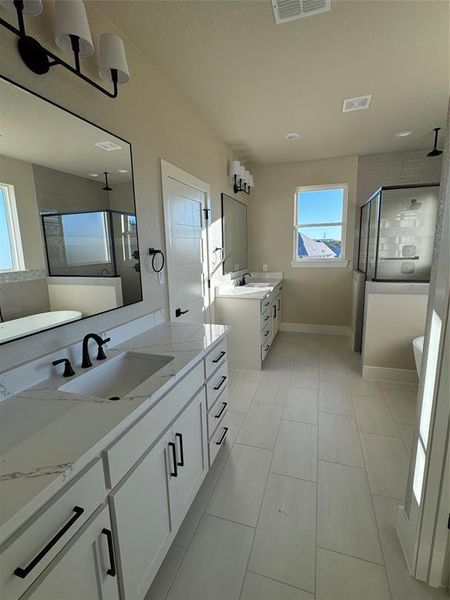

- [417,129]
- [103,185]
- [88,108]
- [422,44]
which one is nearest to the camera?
[88,108]

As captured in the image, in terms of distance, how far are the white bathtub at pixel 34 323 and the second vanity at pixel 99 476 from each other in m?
0.17

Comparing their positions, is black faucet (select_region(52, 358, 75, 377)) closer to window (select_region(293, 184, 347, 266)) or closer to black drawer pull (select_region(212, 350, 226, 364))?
black drawer pull (select_region(212, 350, 226, 364))

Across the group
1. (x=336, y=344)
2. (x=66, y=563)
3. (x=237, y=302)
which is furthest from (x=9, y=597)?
(x=336, y=344)

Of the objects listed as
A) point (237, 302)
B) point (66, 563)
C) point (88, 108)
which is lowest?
point (66, 563)

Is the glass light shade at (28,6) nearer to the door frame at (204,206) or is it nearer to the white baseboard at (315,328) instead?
the door frame at (204,206)

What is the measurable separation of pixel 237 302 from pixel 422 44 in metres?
2.49

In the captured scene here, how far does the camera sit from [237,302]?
325 cm

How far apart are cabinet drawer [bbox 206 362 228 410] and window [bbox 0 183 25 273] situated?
3.65 feet

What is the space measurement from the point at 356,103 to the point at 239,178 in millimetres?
1560

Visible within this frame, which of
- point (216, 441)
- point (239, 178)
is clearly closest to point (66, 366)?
point (216, 441)

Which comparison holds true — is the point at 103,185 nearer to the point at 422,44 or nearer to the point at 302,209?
the point at 422,44

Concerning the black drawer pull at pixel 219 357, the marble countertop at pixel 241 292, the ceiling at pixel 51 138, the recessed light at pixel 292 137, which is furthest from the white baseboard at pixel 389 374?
the ceiling at pixel 51 138

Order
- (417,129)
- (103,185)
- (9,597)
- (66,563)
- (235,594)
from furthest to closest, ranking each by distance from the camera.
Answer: (417,129), (103,185), (235,594), (66,563), (9,597)

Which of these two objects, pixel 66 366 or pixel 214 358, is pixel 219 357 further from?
pixel 66 366
